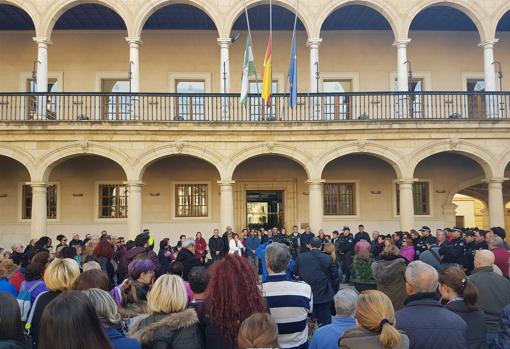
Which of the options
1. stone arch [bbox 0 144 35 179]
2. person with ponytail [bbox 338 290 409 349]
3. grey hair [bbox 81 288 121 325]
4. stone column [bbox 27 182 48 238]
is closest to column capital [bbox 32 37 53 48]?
stone arch [bbox 0 144 35 179]

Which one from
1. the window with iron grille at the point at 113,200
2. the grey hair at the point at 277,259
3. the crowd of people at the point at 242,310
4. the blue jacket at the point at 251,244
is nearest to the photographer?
the crowd of people at the point at 242,310

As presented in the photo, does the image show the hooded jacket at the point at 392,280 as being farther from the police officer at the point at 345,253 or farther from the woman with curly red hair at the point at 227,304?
the police officer at the point at 345,253

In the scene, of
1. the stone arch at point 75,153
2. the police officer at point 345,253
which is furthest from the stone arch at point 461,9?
the stone arch at point 75,153

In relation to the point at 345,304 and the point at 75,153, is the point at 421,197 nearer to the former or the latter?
the point at 75,153

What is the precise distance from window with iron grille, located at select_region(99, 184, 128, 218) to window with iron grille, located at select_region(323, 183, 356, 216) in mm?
7921

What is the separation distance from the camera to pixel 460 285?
4.14 m

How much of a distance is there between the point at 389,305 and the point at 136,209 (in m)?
14.0

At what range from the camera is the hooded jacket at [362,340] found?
9.81 ft

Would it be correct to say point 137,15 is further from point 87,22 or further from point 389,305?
point 389,305

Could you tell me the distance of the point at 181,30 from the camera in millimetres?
19328

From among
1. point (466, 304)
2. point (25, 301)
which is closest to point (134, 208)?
point (25, 301)

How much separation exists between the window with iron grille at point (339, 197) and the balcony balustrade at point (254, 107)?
292 cm

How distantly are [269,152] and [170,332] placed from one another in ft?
43.1

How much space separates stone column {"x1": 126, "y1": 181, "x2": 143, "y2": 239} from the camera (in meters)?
16.1
